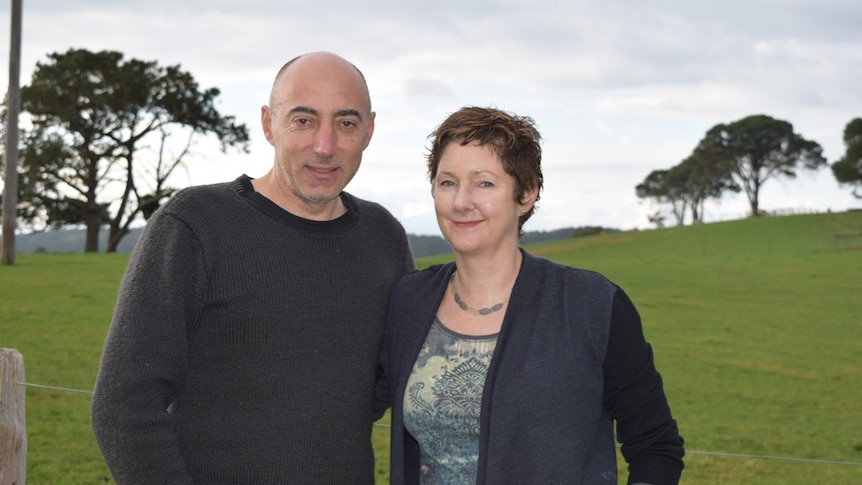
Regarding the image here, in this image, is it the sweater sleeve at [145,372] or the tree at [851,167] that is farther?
the tree at [851,167]

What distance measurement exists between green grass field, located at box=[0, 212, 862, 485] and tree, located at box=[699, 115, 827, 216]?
51.4 metres

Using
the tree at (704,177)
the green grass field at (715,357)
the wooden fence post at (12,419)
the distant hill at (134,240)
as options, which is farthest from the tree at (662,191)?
the wooden fence post at (12,419)

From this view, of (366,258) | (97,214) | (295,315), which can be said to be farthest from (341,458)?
(97,214)

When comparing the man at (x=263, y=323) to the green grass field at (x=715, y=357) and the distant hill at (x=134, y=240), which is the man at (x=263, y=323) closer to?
the distant hill at (x=134, y=240)

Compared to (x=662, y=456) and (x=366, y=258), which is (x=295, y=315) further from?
(x=662, y=456)

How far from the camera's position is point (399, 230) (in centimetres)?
387

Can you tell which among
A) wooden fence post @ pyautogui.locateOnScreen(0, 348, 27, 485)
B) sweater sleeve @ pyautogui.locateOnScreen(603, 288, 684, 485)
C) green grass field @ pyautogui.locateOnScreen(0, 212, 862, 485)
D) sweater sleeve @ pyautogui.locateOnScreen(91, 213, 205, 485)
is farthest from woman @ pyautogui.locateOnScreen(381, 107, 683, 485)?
green grass field @ pyautogui.locateOnScreen(0, 212, 862, 485)

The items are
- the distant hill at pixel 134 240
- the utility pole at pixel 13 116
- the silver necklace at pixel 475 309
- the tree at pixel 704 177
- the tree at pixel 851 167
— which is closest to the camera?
the silver necklace at pixel 475 309

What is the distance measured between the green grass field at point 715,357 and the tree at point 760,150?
169 feet

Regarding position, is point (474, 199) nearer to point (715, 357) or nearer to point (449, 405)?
point (449, 405)

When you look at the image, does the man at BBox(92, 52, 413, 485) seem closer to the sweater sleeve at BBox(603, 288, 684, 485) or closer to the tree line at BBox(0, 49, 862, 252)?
the sweater sleeve at BBox(603, 288, 684, 485)

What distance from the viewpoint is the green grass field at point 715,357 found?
29.8 feet

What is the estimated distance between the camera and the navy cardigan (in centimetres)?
287

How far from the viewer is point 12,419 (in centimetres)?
409
